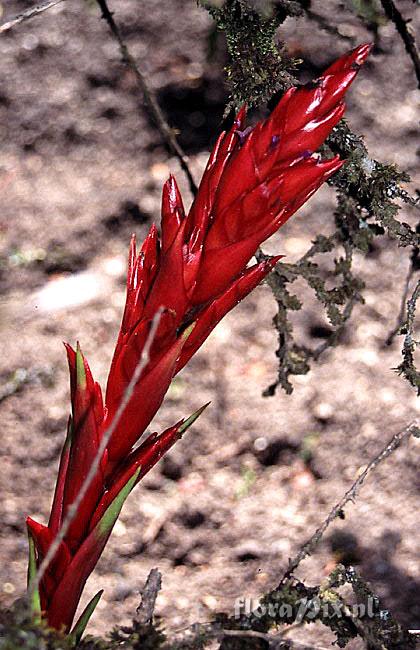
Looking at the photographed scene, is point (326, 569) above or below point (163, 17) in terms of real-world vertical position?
below

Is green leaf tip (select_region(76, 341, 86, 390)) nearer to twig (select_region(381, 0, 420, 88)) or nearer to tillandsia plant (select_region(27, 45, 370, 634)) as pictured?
tillandsia plant (select_region(27, 45, 370, 634))

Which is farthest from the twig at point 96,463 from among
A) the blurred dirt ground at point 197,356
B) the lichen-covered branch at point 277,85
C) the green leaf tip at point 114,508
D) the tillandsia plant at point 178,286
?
the blurred dirt ground at point 197,356

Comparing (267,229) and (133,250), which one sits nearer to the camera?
(267,229)

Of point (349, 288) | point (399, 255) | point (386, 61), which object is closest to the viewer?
point (349, 288)

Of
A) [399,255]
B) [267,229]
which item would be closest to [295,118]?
[267,229]

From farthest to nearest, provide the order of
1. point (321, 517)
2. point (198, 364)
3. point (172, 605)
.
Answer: point (198, 364)
point (321, 517)
point (172, 605)

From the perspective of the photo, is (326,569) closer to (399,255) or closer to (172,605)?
(172,605)

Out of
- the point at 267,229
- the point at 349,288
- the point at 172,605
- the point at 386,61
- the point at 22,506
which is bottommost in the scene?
the point at 172,605

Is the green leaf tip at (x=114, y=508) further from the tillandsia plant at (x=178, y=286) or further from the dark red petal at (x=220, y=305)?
the dark red petal at (x=220, y=305)
